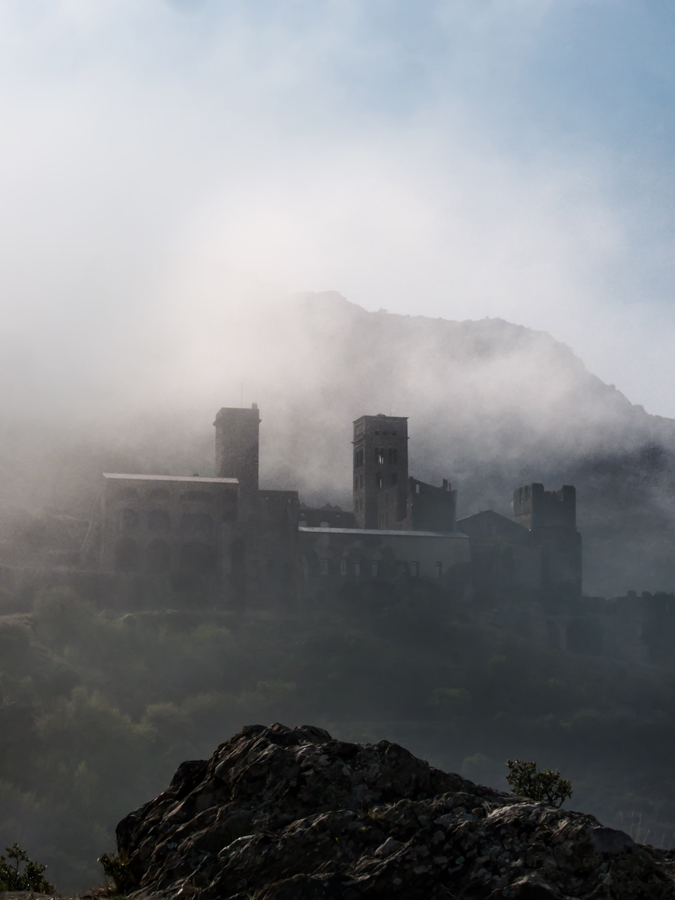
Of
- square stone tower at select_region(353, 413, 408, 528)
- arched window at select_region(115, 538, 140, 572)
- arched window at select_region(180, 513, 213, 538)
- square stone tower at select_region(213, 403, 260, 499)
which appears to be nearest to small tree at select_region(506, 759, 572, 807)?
arched window at select_region(115, 538, 140, 572)

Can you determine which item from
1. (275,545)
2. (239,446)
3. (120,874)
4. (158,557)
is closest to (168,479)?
(158,557)

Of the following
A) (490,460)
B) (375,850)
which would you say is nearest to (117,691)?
(375,850)

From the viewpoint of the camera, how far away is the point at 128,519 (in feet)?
174

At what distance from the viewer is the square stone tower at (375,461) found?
67375 millimetres

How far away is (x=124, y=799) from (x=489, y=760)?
59.3 ft

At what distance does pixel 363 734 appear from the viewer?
1919 inches

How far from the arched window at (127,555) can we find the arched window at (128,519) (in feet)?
2.11

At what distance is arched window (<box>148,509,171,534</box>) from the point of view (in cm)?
5356

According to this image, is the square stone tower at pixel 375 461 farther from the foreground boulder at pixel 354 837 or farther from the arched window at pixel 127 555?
the foreground boulder at pixel 354 837

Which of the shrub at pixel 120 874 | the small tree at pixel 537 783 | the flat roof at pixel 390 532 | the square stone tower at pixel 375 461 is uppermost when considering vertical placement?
the square stone tower at pixel 375 461

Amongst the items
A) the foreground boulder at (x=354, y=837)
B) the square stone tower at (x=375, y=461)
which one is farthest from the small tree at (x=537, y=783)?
the square stone tower at (x=375, y=461)

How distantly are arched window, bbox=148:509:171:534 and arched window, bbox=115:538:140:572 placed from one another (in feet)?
4.44

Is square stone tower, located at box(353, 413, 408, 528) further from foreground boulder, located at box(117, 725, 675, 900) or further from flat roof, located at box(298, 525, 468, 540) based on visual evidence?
foreground boulder, located at box(117, 725, 675, 900)

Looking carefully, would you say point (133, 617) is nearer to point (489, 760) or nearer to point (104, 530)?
point (104, 530)
